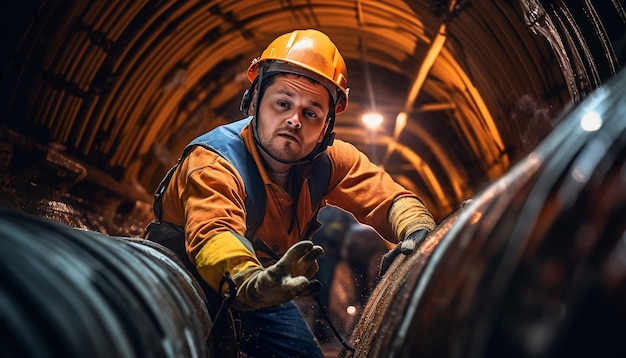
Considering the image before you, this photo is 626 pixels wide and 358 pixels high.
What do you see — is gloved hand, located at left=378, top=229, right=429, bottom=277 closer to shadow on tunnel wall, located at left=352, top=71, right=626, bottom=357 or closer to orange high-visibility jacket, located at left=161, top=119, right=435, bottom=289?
orange high-visibility jacket, located at left=161, top=119, right=435, bottom=289

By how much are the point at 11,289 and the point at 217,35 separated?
503 cm

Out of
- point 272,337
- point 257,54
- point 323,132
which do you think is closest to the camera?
point 272,337

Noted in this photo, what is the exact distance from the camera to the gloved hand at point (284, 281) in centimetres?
Result: 237

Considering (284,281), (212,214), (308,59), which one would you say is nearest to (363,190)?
(308,59)

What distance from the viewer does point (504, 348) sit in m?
1.48

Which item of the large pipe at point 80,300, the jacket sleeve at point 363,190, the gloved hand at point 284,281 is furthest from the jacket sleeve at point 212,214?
the jacket sleeve at point 363,190

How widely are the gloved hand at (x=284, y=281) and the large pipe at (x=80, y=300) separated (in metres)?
0.26

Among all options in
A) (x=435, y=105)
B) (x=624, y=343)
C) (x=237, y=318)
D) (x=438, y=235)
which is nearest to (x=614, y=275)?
(x=624, y=343)

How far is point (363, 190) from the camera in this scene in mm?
3834

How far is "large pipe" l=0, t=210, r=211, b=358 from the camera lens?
151cm

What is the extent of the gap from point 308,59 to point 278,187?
2.52 feet

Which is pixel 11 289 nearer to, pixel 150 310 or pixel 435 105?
pixel 150 310

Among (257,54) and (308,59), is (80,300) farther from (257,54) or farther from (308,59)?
(257,54)

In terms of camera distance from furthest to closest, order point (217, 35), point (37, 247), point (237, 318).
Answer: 1. point (217, 35)
2. point (237, 318)
3. point (37, 247)
